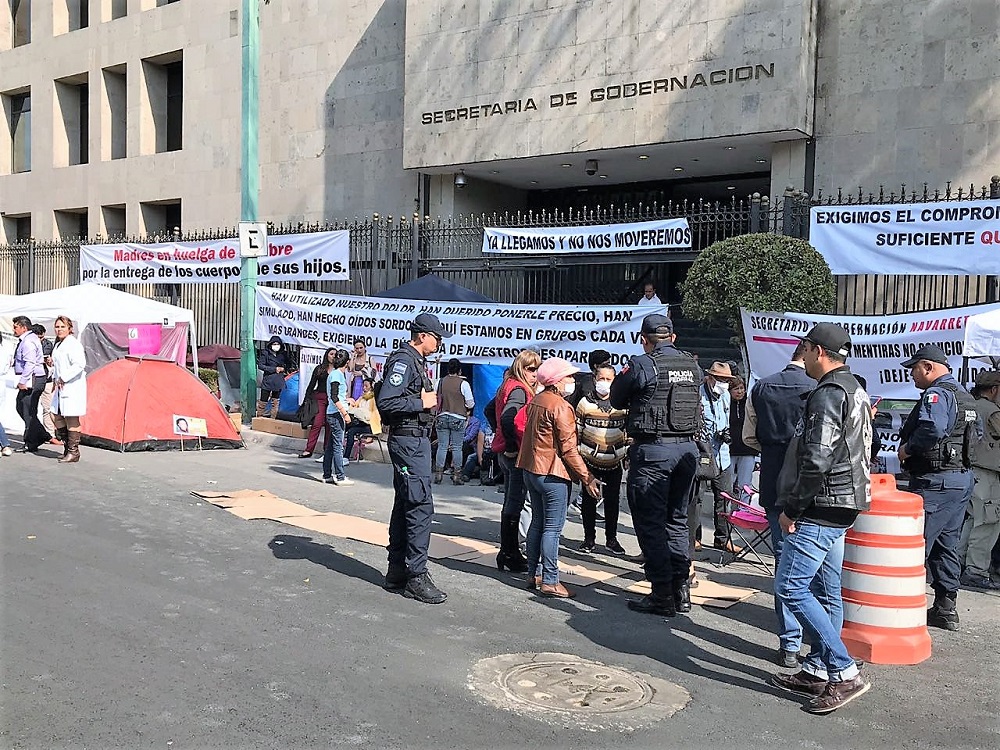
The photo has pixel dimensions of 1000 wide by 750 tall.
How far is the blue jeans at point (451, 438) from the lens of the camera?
36.3 ft

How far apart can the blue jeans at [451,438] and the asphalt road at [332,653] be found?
3.34 metres

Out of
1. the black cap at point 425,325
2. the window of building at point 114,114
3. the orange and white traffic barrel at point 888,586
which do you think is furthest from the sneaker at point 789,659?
the window of building at point 114,114

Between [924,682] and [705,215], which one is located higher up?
[705,215]

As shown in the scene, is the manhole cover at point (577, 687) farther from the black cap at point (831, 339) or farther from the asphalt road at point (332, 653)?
the black cap at point (831, 339)

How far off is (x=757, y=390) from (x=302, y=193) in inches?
700

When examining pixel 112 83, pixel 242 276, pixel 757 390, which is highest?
pixel 112 83

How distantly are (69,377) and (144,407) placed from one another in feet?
5.08

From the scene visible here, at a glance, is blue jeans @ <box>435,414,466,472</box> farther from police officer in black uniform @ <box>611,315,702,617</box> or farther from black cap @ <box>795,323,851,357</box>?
black cap @ <box>795,323,851,357</box>

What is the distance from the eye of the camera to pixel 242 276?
15344 mm

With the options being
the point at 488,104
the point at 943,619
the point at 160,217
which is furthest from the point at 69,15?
the point at 943,619

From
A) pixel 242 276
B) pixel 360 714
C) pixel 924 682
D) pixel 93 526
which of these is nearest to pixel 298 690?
pixel 360 714

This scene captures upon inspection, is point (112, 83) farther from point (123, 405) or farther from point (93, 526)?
point (93, 526)

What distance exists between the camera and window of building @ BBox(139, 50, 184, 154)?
25.4m

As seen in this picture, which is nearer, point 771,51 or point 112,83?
point 771,51
